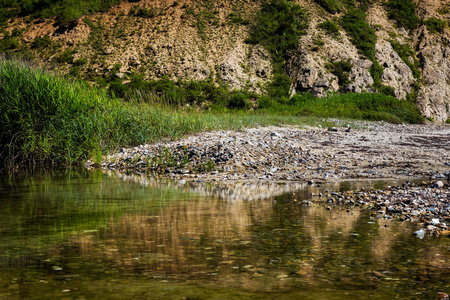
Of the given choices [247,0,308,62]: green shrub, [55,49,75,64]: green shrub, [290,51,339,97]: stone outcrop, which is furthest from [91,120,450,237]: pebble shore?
[55,49,75,64]: green shrub

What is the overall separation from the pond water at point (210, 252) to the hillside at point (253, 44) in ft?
121

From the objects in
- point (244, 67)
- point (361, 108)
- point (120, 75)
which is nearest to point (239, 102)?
point (244, 67)

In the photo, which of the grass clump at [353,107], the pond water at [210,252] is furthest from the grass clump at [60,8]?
the pond water at [210,252]

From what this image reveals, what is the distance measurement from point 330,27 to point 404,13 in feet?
39.4

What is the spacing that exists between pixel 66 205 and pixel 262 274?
4.38 meters

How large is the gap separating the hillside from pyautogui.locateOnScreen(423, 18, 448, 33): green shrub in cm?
11

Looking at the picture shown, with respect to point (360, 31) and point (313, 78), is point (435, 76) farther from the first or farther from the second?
point (313, 78)

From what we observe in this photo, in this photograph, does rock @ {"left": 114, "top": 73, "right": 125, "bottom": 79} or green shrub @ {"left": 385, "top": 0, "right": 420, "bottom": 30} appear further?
green shrub @ {"left": 385, "top": 0, "right": 420, "bottom": 30}

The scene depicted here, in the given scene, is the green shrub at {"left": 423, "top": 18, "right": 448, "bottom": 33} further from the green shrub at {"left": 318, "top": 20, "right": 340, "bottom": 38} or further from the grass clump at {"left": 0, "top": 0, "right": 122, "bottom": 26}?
the grass clump at {"left": 0, "top": 0, "right": 122, "bottom": 26}

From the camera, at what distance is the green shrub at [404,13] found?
54125mm

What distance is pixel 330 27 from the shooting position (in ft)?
163

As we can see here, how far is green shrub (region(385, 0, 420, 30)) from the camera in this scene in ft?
178

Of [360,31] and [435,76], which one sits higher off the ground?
[360,31]

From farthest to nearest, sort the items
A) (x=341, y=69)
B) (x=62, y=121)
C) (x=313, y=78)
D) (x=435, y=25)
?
(x=435, y=25), (x=341, y=69), (x=313, y=78), (x=62, y=121)
